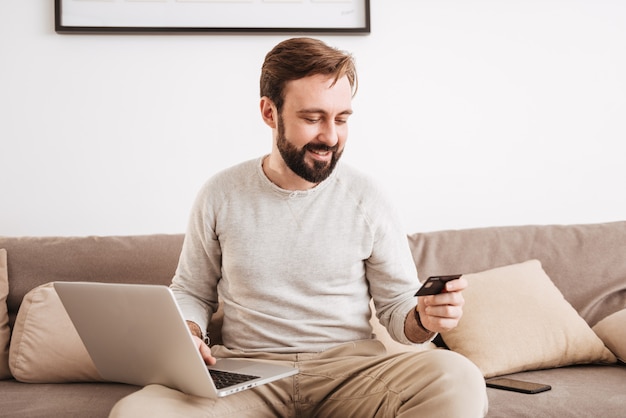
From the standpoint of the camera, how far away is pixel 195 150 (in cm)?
262

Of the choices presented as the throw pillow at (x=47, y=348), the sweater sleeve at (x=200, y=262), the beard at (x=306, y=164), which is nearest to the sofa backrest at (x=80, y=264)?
the throw pillow at (x=47, y=348)

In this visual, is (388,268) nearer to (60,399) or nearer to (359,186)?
(359,186)

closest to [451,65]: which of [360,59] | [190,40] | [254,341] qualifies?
[360,59]

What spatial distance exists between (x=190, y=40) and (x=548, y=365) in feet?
Result: 5.15

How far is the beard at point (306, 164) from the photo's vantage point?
1827 millimetres

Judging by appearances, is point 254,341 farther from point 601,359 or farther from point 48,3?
point 48,3

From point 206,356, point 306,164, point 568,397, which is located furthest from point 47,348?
point 568,397

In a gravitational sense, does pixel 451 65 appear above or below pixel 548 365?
above

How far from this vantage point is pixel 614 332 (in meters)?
2.15

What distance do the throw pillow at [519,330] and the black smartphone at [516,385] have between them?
60 mm

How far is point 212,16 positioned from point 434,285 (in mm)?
1483

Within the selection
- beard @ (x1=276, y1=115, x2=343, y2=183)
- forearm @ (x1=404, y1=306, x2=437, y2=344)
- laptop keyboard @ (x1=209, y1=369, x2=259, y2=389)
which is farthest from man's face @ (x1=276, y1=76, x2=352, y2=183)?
laptop keyboard @ (x1=209, y1=369, x2=259, y2=389)

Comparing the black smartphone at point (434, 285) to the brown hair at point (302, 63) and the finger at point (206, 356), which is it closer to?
the finger at point (206, 356)

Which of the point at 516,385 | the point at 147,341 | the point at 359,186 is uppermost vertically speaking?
the point at 359,186
